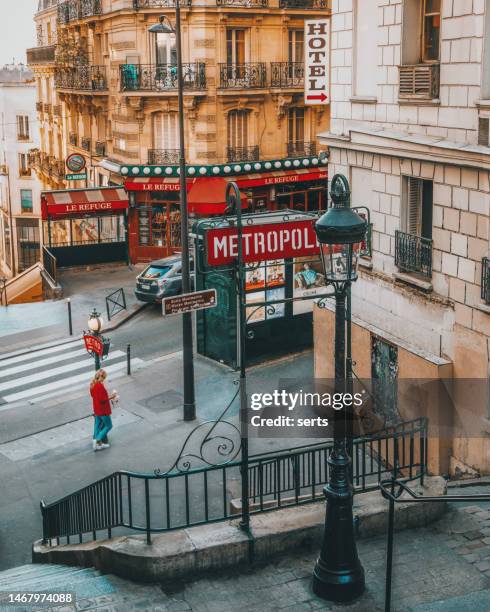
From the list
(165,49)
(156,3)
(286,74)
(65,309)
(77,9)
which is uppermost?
(77,9)

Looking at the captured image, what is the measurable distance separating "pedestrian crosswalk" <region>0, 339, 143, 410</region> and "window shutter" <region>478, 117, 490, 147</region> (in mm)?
11263

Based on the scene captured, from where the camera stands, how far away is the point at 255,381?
1914cm

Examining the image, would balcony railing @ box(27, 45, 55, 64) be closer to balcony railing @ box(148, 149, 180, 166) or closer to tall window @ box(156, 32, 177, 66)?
tall window @ box(156, 32, 177, 66)

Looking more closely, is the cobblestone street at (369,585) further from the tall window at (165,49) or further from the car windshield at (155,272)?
the tall window at (165,49)

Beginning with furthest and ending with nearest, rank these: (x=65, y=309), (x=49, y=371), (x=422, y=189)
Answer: (x=65, y=309) → (x=49, y=371) → (x=422, y=189)

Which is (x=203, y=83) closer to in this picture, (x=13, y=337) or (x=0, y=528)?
(x=13, y=337)

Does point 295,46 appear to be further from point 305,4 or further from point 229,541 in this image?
point 229,541

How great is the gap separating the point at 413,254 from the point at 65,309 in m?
15.8

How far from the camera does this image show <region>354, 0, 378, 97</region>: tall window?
14.6m

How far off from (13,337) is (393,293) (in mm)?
13979

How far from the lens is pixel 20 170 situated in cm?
6194

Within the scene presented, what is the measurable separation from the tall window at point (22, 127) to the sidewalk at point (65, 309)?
32212mm

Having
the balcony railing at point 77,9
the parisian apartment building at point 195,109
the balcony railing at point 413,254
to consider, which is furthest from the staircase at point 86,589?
the balcony railing at point 77,9

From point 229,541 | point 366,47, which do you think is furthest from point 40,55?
point 229,541
